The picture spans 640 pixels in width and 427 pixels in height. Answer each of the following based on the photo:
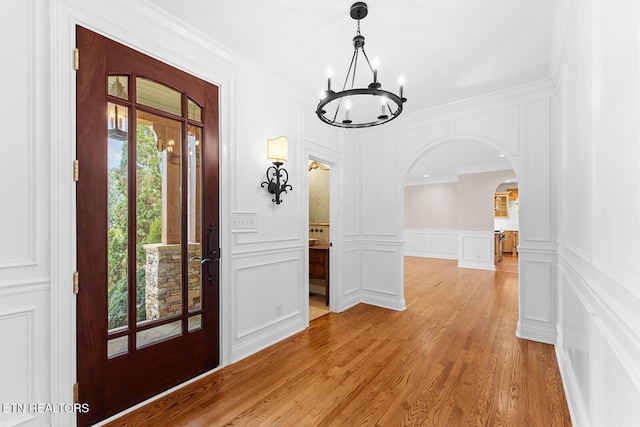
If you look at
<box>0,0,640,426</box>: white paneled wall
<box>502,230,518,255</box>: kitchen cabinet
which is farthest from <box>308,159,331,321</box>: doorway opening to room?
<box>502,230,518,255</box>: kitchen cabinet

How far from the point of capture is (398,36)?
7.79 feet

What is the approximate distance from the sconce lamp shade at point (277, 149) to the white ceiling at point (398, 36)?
76 cm

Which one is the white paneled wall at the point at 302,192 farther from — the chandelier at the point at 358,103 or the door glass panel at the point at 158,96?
the chandelier at the point at 358,103

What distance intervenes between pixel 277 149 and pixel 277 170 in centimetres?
23

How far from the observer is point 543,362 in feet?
8.57

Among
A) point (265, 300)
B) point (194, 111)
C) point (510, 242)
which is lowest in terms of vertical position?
point (510, 242)

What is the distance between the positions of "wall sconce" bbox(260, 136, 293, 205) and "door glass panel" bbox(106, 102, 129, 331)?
1223mm

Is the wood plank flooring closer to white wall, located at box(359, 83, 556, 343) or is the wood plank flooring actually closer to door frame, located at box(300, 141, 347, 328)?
door frame, located at box(300, 141, 347, 328)

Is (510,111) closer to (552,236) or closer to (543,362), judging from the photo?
(552,236)

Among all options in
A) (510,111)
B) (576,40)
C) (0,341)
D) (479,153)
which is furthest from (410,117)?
(0,341)

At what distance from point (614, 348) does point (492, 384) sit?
152cm

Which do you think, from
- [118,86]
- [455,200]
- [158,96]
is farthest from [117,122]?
[455,200]

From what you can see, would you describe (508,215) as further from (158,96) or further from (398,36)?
(158,96)

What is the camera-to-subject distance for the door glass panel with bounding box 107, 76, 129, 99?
1921 mm
